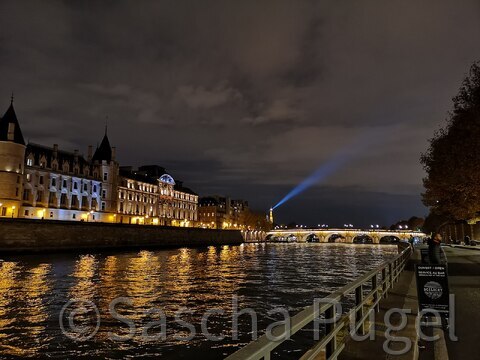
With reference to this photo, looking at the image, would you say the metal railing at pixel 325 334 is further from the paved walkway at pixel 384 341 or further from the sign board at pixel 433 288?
the sign board at pixel 433 288

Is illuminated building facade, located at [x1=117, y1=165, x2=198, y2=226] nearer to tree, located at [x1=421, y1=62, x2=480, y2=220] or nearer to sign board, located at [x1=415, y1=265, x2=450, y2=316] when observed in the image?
tree, located at [x1=421, y1=62, x2=480, y2=220]

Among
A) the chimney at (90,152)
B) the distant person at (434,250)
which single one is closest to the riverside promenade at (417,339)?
the distant person at (434,250)

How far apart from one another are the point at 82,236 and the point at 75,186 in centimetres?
2779

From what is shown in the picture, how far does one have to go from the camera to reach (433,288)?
9.90 m

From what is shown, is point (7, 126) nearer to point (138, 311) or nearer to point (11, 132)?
point (11, 132)

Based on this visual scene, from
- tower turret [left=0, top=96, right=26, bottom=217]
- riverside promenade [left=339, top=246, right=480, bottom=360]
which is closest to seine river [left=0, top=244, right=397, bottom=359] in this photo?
riverside promenade [left=339, top=246, right=480, bottom=360]

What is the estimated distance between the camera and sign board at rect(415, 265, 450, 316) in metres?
9.80

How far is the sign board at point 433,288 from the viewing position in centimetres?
980

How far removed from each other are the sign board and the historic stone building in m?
81.1

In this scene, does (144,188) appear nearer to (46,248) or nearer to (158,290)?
(46,248)

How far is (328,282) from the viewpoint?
101 feet

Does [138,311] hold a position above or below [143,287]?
below

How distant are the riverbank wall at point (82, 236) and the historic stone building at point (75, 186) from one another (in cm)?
1478

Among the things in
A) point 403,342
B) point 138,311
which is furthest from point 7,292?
point 403,342
